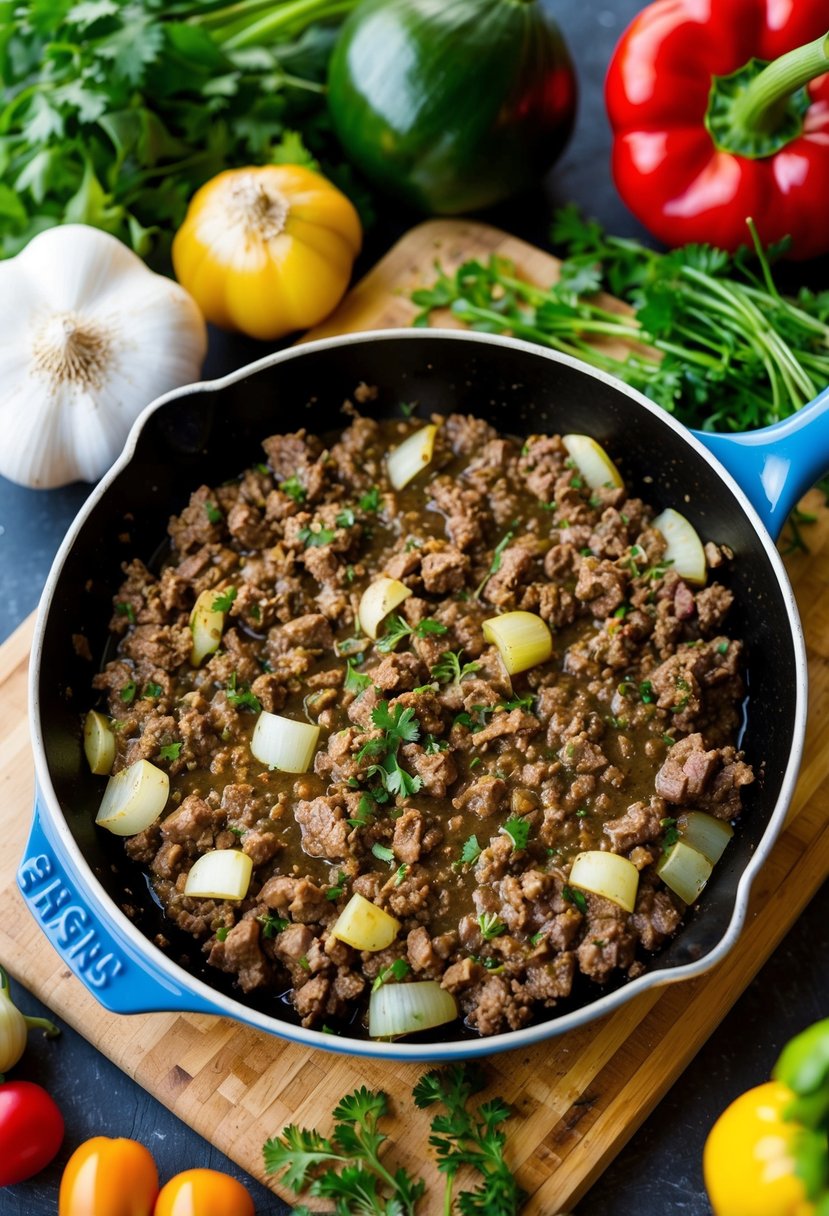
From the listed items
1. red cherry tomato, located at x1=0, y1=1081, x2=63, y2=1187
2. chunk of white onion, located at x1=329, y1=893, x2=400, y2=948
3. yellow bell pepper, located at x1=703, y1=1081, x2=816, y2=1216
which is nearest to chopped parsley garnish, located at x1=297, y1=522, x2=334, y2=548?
chunk of white onion, located at x1=329, y1=893, x2=400, y2=948

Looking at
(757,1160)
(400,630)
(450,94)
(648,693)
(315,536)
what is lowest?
(757,1160)

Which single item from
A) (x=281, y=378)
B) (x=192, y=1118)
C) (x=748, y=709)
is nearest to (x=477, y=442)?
(x=281, y=378)

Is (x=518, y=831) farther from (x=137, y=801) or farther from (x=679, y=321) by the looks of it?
(x=679, y=321)

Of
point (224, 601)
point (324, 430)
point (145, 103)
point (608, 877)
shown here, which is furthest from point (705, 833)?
point (145, 103)

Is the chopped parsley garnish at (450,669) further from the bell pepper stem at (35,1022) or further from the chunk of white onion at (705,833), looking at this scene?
the bell pepper stem at (35,1022)

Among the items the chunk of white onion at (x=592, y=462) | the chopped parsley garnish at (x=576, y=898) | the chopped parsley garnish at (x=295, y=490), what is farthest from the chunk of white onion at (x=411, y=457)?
the chopped parsley garnish at (x=576, y=898)

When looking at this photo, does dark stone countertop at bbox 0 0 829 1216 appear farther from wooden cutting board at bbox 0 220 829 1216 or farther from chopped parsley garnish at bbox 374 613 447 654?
chopped parsley garnish at bbox 374 613 447 654
